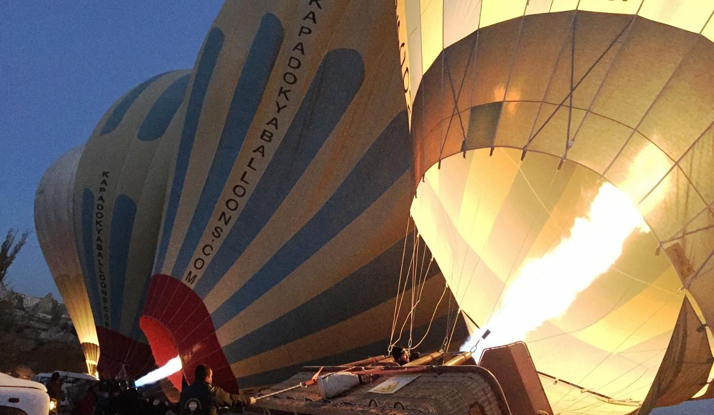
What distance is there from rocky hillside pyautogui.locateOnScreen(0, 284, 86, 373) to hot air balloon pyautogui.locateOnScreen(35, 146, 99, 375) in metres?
7.20

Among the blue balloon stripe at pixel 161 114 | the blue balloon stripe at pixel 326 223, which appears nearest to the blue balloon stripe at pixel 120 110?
the blue balloon stripe at pixel 161 114

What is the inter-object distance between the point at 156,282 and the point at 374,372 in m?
4.05

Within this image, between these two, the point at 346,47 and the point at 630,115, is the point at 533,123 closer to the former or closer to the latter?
the point at 630,115

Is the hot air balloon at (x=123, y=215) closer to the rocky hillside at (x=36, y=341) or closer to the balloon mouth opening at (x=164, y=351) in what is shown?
the balloon mouth opening at (x=164, y=351)

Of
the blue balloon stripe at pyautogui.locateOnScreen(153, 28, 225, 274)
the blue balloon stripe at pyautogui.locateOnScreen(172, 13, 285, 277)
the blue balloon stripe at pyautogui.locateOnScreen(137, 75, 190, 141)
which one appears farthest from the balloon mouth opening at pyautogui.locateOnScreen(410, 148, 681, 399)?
the blue balloon stripe at pyautogui.locateOnScreen(137, 75, 190, 141)

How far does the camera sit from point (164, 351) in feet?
20.3

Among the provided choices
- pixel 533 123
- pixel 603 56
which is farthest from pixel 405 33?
pixel 603 56

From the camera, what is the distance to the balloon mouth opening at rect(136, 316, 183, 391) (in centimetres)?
602

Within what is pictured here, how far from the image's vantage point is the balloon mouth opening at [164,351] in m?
6.02

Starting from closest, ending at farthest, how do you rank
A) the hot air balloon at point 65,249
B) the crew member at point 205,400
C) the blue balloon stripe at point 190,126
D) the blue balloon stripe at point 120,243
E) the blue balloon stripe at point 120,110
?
the crew member at point 205,400, the blue balloon stripe at point 190,126, the blue balloon stripe at point 120,243, the blue balloon stripe at point 120,110, the hot air balloon at point 65,249

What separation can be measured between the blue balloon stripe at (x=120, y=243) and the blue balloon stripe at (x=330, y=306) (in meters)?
3.55

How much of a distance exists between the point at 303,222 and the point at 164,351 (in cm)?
208

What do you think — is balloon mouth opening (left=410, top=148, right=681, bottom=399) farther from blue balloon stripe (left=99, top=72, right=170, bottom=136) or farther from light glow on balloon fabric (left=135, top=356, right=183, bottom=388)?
blue balloon stripe (left=99, top=72, right=170, bottom=136)

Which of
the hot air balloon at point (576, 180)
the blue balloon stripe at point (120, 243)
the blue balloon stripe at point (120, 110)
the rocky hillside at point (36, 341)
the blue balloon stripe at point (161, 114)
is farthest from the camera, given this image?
the rocky hillside at point (36, 341)
